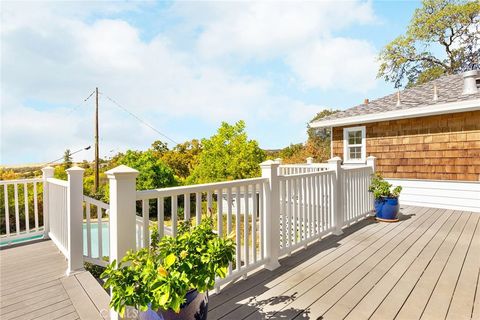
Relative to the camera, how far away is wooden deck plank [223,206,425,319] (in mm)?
2148

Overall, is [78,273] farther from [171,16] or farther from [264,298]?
[171,16]

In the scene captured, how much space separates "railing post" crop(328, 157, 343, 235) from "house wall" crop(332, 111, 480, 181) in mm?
4217

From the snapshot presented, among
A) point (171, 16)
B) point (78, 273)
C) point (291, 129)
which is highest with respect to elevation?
point (171, 16)

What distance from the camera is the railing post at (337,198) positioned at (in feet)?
13.7

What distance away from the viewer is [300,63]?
1212 centimetres

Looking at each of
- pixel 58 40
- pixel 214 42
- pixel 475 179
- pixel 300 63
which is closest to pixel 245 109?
pixel 300 63

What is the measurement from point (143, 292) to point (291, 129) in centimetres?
2144

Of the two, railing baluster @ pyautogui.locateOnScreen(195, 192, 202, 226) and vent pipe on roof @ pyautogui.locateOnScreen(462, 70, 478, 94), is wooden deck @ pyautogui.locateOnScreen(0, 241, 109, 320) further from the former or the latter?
vent pipe on roof @ pyautogui.locateOnScreen(462, 70, 478, 94)

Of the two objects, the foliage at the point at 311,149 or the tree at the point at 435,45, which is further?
the foliage at the point at 311,149

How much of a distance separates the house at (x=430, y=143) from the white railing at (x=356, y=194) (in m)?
2.57

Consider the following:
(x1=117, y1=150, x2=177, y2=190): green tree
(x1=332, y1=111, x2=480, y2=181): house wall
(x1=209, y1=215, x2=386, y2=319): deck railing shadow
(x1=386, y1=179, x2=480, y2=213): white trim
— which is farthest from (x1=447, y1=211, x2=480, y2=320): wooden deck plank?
(x1=117, y1=150, x2=177, y2=190): green tree

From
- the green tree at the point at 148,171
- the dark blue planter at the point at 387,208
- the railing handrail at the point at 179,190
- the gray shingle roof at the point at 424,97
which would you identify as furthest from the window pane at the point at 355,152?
the railing handrail at the point at 179,190

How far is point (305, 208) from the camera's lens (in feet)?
12.0

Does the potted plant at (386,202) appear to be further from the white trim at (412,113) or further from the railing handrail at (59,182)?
the railing handrail at (59,182)
